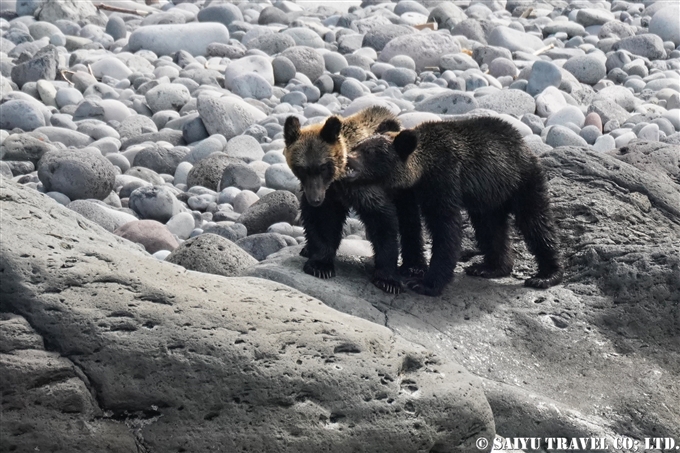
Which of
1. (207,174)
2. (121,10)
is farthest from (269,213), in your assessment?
(121,10)

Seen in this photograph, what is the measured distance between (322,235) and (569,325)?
206 cm

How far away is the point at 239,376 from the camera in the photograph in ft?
19.8

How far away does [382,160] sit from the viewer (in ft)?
27.7

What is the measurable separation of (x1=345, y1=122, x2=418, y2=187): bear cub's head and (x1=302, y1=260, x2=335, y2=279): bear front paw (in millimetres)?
695

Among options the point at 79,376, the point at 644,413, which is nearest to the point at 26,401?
the point at 79,376

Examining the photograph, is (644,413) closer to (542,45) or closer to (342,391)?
(342,391)

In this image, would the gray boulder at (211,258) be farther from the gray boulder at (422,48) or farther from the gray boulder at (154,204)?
the gray boulder at (422,48)

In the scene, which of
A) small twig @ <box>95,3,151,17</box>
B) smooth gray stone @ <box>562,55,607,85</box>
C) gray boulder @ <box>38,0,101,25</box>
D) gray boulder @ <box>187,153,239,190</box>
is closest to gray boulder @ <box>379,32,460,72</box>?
smooth gray stone @ <box>562,55,607,85</box>

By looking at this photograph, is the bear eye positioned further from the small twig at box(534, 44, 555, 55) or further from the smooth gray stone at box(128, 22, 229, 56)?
the small twig at box(534, 44, 555, 55)

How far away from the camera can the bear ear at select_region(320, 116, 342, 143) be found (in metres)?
8.27

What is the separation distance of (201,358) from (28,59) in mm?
13463

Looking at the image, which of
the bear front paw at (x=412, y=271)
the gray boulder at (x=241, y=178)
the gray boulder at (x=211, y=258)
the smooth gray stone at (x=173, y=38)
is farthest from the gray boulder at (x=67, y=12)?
the bear front paw at (x=412, y=271)

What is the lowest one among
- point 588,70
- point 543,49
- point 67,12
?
point 67,12

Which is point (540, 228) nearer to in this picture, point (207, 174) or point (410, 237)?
point (410, 237)
